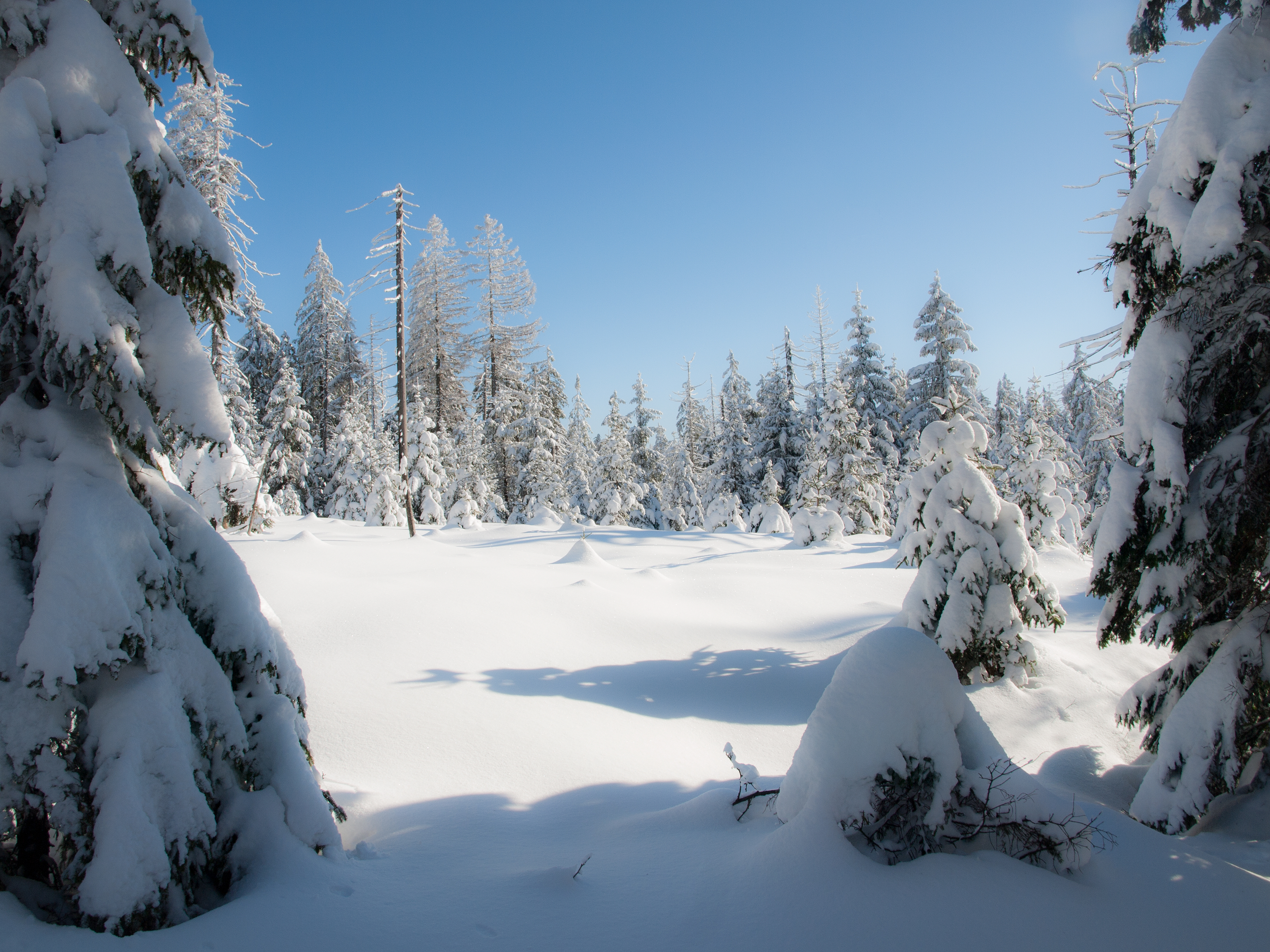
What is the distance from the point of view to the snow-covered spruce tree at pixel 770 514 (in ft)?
88.0

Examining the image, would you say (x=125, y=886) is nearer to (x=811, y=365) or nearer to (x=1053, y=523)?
(x=1053, y=523)

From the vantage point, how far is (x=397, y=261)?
20.0m

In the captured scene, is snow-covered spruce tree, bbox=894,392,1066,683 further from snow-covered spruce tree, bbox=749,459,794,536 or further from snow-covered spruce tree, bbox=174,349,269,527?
snow-covered spruce tree, bbox=749,459,794,536

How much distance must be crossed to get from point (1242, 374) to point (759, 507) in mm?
23967

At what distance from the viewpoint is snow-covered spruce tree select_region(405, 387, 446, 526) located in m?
28.2

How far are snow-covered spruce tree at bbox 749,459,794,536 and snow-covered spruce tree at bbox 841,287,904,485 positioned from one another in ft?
26.0

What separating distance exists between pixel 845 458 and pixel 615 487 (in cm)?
1213

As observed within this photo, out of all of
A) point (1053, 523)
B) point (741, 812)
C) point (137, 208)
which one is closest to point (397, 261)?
point (137, 208)

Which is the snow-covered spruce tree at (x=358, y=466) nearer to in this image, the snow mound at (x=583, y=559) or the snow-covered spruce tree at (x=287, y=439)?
the snow-covered spruce tree at (x=287, y=439)

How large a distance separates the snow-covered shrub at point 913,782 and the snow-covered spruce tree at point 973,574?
4535 millimetres

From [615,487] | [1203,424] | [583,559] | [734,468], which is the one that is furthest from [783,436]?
[1203,424]

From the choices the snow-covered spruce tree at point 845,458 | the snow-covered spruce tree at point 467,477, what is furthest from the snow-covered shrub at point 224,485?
the snow-covered spruce tree at point 845,458

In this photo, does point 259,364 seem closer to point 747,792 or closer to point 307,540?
point 307,540

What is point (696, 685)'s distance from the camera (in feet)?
25.7
